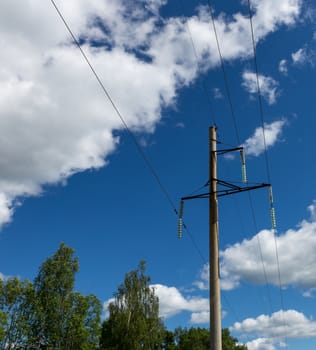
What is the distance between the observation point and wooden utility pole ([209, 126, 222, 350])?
594 inches

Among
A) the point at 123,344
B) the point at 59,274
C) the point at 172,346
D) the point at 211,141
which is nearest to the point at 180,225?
the point at 211,141

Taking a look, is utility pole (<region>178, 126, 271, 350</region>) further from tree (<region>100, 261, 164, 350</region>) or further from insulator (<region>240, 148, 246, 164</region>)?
tree (<region>100, 261, 164, 350</region>)

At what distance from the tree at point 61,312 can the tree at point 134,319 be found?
3.90 meters

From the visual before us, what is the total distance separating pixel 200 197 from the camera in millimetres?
18812

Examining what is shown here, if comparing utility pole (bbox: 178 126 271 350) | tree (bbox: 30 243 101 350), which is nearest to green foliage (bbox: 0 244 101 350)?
tree (bbox: 30 243 101 350)

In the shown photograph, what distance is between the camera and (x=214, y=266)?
15.9m

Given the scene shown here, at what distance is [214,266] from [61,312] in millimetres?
45244

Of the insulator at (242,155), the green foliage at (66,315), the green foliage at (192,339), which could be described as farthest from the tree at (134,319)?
the insulator at (242,155)

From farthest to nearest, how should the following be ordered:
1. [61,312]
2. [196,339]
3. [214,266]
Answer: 1. [196,339]
2. [61,312]
3. [214,266]

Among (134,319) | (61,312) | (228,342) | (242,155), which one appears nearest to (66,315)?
(61,312)

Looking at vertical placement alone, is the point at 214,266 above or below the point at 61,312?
below

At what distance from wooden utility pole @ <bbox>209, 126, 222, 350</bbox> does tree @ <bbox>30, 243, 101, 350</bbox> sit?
4348 centimetres

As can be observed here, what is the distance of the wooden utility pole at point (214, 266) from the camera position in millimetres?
15086

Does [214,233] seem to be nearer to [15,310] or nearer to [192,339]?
[15,310]
